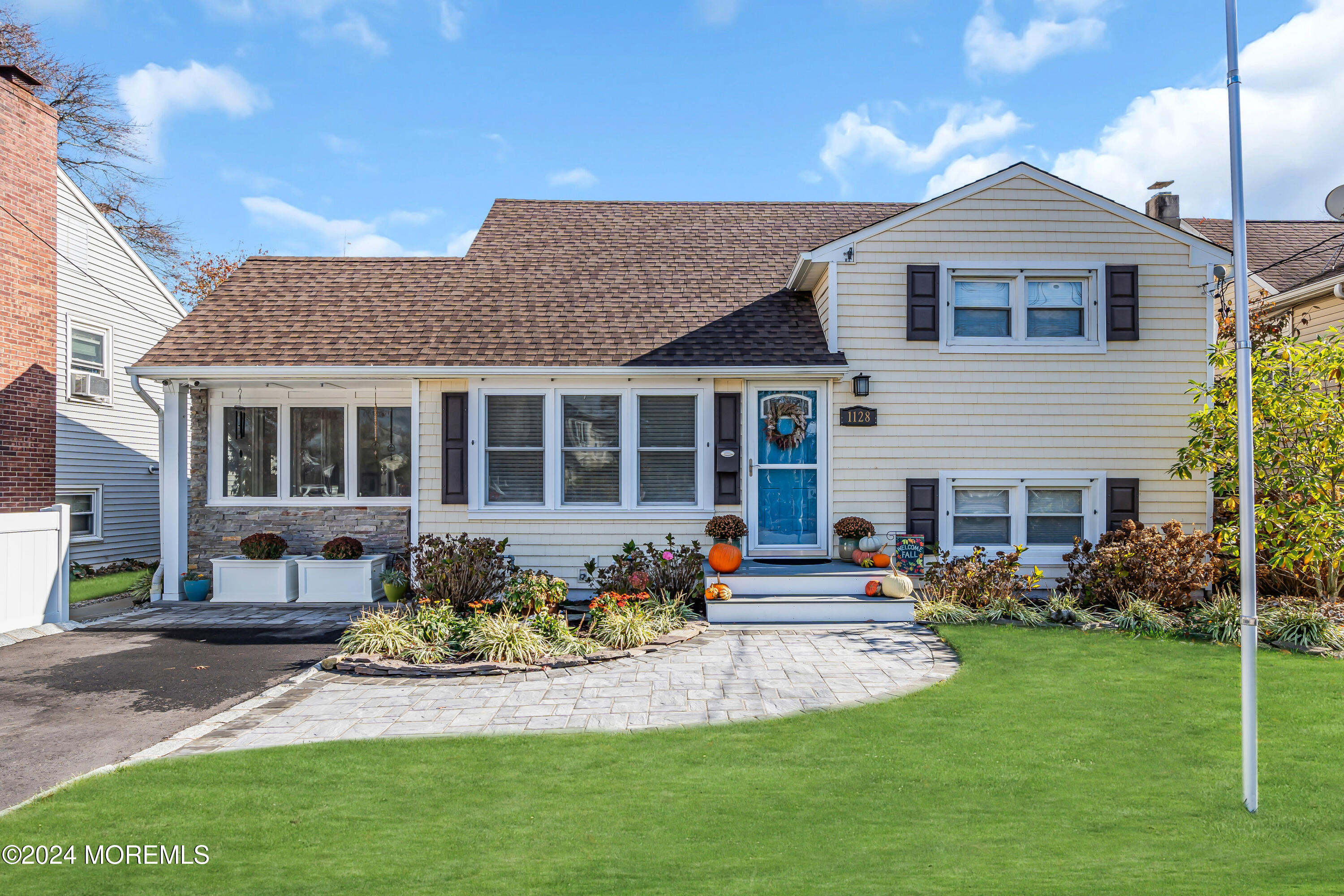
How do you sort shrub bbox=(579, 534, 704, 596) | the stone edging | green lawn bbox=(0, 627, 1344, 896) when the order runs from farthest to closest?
shrub bbox=(579, 534, 704, 596) < the stone edging < green lawn bbox=(0, 627, 1344, 896)

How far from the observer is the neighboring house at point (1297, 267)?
451 inches

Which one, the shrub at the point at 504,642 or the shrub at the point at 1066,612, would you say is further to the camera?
the shrub at the point at 1066,612

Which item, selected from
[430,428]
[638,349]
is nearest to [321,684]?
[430,428]

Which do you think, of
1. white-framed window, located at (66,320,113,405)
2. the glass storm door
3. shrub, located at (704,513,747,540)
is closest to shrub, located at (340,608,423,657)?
shrub, located at (704,513,747,540)

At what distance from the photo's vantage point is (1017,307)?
9750 mm

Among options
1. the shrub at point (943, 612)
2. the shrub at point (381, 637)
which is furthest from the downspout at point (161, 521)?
the shrub at point (943, 612)

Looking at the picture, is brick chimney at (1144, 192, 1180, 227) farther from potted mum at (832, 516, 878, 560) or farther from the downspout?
the downspout

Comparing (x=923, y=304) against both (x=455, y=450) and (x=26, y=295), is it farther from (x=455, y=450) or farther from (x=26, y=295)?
(x=26, y=295)

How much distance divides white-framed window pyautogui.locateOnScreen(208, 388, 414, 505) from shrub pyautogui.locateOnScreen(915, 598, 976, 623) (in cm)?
699

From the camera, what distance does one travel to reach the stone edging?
6.46 m

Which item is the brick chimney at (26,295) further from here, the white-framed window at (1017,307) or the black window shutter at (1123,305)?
the black window shutter at (1123,305)

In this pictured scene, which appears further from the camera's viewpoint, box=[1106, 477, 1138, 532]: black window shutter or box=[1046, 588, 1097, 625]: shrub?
box=[1106, 477, 1138, 532]: black window shutter

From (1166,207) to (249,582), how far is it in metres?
17.3

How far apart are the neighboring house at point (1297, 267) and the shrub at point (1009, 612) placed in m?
5.10
